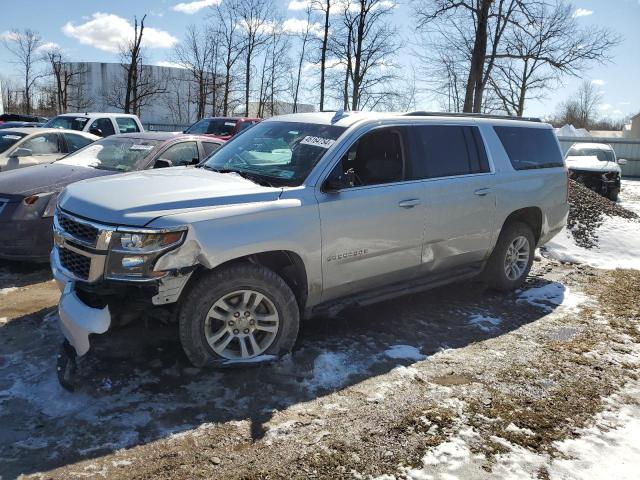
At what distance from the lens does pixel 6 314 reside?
15.8ft

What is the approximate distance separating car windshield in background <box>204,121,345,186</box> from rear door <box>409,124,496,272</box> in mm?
969

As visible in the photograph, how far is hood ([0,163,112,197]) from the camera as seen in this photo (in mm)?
5949

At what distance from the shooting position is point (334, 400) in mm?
3520

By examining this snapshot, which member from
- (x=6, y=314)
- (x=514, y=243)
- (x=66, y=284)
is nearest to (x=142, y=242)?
(x=66, y=284)

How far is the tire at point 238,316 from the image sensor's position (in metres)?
3.57

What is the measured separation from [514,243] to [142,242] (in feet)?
13.8

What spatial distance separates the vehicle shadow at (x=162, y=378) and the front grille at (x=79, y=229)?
829 millimetres

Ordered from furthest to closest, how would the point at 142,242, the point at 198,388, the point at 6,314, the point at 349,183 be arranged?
the point at 6,314, the point at 349,183, the point at 198,388, the point at 142,242

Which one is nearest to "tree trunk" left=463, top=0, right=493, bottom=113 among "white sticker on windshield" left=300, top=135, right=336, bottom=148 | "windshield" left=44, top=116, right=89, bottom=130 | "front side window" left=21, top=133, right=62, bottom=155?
"windshield" left=44, top=116, right=89, bottom=130

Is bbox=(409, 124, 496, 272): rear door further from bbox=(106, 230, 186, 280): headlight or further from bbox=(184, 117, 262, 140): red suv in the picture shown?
bbox=(184, 117, 262, 140): red suv

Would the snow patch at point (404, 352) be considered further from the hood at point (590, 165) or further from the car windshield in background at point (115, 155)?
the hood at point (590, 165)

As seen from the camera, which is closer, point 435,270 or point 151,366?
point 151,366

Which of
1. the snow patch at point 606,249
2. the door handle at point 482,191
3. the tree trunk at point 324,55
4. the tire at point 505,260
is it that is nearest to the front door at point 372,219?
the door handle at point 482,191

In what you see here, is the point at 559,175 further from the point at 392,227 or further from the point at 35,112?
the point at 35,112
